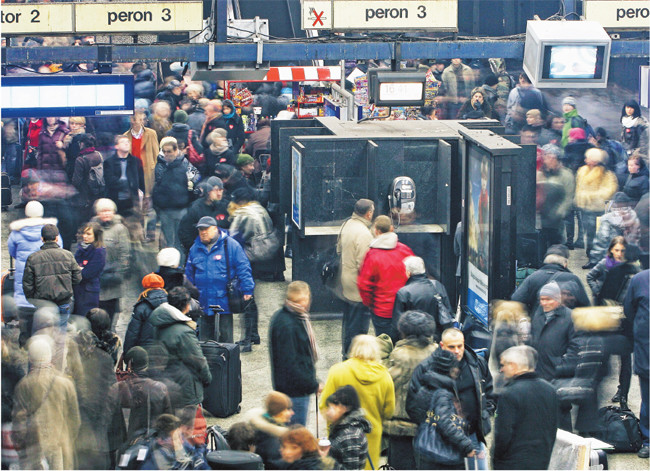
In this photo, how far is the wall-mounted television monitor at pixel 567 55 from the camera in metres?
12.9

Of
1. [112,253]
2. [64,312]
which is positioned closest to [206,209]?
A: [112,253]

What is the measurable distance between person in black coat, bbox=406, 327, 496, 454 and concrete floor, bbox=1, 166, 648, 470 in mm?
1182

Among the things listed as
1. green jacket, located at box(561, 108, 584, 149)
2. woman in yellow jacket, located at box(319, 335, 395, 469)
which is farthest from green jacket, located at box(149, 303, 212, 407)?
green jacket, located at box(561, 108, 584, 149)

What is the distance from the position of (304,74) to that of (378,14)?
178 inches

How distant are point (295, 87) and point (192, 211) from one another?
8.77 m

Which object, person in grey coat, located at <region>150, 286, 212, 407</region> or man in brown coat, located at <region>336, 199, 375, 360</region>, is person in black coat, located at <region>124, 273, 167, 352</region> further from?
man in brown coat, located at <region>336, 199, 375, 360</region>

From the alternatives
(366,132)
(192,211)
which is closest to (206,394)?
(192,211)

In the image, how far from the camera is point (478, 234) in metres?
11.3

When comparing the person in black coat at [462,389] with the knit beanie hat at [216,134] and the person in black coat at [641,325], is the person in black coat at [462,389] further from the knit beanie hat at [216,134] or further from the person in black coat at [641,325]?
the knit beanie hat at [216,134]

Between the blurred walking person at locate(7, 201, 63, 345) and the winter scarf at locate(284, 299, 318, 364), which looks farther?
the blurred walking person at locate(7, 201, 63, 345)

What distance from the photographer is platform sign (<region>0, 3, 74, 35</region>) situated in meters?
13.4

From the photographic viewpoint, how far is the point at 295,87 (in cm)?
2066

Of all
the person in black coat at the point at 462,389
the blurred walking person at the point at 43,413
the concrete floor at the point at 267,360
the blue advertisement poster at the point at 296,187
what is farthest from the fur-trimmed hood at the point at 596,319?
the blue advertisement poster at the point at 296,187

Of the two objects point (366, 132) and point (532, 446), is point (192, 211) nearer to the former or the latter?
point (366, 132)
